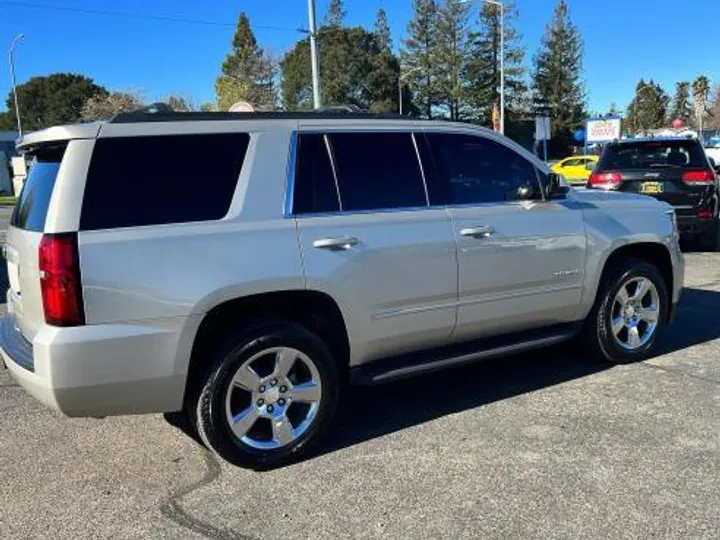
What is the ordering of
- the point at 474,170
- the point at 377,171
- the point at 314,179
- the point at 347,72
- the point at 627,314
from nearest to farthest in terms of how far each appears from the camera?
the point at 314,179 → the point at 377,171 → the point at 474,170 → the point at 627,314 → the point at 347,72

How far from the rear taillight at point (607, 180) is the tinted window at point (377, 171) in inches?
279

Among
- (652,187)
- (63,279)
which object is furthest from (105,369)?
(652,187)

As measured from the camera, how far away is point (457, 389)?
5.34 m

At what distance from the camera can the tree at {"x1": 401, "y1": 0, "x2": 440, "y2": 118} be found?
73812 millimetres

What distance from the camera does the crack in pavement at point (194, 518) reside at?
3404 mm

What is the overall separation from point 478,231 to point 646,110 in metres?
113

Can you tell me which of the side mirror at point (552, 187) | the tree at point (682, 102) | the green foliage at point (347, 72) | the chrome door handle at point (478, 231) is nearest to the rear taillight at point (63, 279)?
the chrome door handle at point (478, 231)

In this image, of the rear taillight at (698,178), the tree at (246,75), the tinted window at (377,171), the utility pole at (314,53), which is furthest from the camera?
the tree at (246,75)

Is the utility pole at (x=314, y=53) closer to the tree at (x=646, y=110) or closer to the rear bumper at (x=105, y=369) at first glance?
the rear bumper at (x=105, y=369)

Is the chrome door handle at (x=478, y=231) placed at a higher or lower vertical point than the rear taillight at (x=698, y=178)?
lower

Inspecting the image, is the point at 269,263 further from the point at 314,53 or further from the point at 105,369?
the point at 314,53

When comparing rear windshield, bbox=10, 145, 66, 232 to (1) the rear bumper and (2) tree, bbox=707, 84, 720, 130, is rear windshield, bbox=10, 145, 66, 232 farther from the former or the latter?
(2) tree, bbox=707, 84, 720, 130

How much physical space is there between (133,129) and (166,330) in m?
1.02

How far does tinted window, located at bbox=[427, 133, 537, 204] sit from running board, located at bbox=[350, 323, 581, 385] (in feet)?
3.04
